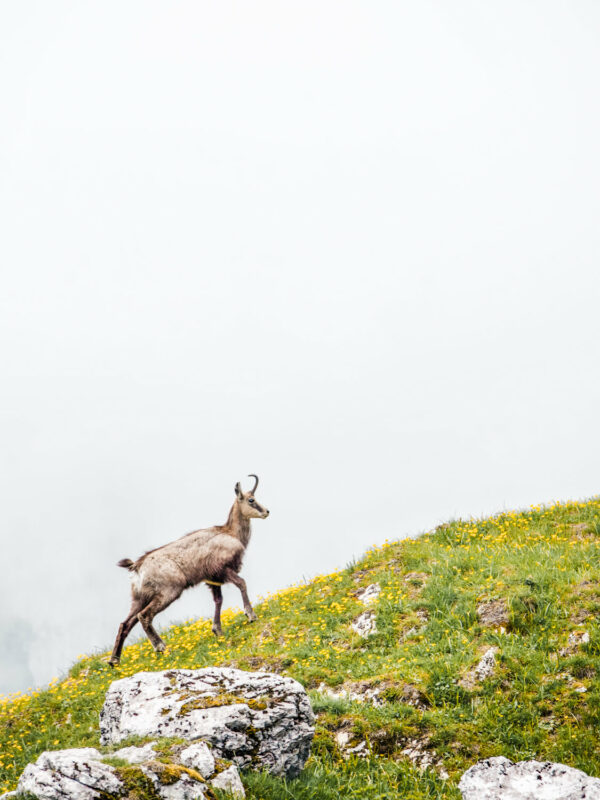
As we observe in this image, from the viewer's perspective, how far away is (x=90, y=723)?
13.6 metres

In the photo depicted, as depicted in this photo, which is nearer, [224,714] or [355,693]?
[224,714]

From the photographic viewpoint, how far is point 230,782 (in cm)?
679

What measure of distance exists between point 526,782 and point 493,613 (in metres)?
5.94

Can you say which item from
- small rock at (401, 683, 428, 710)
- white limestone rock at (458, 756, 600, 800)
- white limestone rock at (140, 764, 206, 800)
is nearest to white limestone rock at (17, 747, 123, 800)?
white limestone rock at (140, 764, 206, 800)

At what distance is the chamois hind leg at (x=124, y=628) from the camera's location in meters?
17.2

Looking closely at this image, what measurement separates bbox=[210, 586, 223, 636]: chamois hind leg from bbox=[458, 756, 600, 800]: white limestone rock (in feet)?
35.9

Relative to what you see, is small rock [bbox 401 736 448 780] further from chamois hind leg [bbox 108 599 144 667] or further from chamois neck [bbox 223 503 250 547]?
chamois neck [bbox 223 503 250 547]

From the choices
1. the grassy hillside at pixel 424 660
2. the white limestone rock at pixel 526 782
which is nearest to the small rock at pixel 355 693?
the grassy hillside at pixel 424 660

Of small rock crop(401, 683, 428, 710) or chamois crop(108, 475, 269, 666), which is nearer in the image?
small rock crop(401, 683, 428, 710)

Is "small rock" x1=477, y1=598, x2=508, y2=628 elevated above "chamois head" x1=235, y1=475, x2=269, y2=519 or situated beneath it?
situated beneath

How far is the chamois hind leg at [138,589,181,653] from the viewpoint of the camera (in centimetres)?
1702

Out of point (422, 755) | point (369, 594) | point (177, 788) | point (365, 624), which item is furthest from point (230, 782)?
point (369, 594)

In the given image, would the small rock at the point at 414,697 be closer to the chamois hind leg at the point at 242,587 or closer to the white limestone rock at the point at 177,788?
the white limestone rock at the point at 177,788

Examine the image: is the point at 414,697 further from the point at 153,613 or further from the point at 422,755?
the point at 153,613
